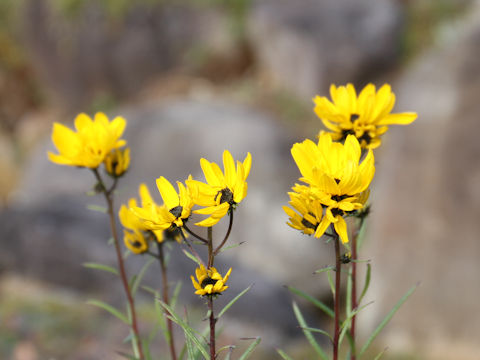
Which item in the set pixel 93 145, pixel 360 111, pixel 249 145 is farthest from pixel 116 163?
pixel 249 145

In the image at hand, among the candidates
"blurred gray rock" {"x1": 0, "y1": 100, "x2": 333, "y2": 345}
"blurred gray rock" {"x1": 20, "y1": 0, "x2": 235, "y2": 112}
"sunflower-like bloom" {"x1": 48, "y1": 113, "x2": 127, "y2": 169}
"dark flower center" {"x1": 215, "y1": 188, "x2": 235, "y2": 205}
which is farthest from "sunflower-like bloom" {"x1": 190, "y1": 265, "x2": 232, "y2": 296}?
"blurred gray rock" {"x1": 20, "y1": 0, "x2": 235, "y2": 112}

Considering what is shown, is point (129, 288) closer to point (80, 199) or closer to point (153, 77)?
point (80, 199)

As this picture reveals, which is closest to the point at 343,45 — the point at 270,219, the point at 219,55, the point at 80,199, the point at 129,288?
the point at 219,55

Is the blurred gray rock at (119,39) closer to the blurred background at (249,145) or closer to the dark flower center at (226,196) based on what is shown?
the blurred background at (249,145)

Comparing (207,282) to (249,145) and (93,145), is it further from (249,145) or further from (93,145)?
(249,145)

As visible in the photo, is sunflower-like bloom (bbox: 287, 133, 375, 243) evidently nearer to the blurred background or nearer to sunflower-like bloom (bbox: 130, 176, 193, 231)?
sunflower-like bloom (bbox: 130, 176, 193, 231)
